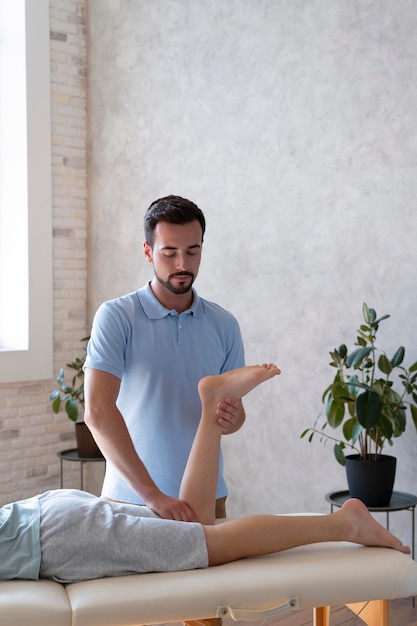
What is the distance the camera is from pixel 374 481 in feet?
9.98

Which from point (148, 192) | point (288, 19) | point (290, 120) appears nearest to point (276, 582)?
point (290, 120)

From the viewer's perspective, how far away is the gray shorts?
1.98 meters

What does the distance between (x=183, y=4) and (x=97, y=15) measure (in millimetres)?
786

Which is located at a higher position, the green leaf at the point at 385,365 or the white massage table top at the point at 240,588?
the green leaf at the point at 385,365

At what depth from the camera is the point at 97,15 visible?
4871mm

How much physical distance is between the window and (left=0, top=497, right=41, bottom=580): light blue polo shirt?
259 centimetres

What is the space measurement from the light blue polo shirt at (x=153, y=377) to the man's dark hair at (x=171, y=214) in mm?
209

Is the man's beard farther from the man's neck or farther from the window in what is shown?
the window

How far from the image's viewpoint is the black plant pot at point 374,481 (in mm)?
3043

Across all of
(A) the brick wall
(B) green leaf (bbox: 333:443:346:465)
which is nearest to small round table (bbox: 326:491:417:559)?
(B) green leaf (bbox: 333:443:346:465)

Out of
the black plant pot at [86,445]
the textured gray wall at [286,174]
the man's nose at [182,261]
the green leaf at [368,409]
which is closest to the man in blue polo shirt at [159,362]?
the man's nose at [182,261]

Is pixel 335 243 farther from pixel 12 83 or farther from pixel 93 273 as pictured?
pixel 12 83

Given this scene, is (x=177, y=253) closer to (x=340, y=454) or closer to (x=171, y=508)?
(x=171, y=508)

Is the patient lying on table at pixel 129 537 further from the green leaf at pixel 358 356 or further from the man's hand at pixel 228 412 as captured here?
the green leaf at pixel 358 356
